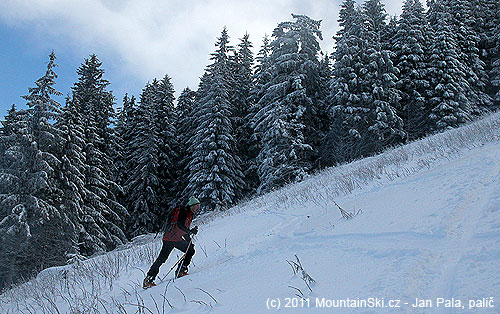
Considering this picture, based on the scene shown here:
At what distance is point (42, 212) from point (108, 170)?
8.85 meters

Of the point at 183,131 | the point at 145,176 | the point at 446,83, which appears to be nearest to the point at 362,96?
the point at 446,83

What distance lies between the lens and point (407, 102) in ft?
85.0

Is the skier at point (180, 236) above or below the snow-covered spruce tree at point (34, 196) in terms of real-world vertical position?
below

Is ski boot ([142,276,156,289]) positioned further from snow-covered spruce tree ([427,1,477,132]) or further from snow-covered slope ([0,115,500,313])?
snow-covered spruce tree ([427,1,477,132])

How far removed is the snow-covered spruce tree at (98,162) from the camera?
21375mm

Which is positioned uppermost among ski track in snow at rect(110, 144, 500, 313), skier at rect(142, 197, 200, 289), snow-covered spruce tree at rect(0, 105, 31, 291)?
snow-covered spruce tree at rect(0, 105, 31, 291)

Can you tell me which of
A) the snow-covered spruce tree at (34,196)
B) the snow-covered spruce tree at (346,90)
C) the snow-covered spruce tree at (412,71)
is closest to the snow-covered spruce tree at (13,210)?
the snow-covered spruce tree at (34,196)

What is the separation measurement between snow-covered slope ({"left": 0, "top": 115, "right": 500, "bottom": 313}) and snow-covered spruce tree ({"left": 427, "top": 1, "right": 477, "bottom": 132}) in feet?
63.5

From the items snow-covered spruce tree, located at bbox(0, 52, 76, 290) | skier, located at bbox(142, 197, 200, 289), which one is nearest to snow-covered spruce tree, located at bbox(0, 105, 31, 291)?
snow-covered spruce tree, located at bbox(0, 52, 76, 290)

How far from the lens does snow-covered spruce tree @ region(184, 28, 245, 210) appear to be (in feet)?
75.9

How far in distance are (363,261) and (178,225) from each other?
3348 mm

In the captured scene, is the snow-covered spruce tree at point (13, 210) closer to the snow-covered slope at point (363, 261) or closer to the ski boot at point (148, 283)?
the snow-covered slope at point (363, 261)

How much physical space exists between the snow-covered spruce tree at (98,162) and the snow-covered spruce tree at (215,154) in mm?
6062

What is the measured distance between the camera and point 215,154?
23.5 meters
